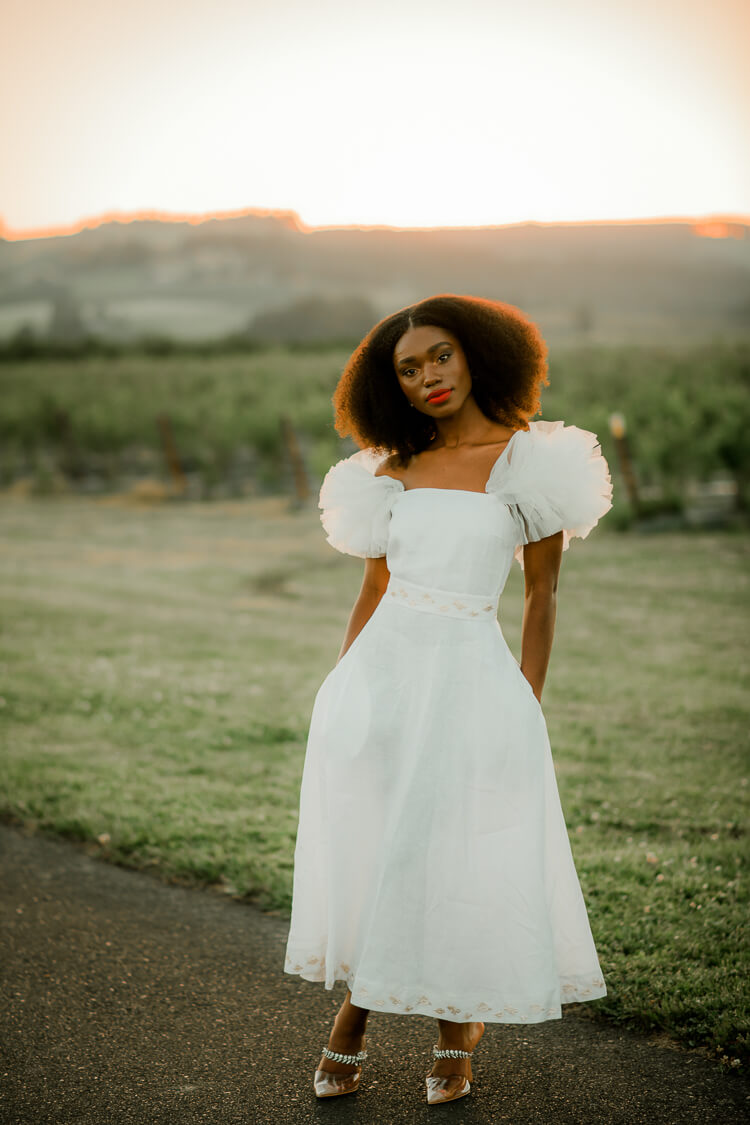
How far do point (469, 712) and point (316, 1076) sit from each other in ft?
3.62

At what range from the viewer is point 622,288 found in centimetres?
6228

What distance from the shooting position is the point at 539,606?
2.65 metres

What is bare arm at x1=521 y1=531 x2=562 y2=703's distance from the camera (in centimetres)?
265

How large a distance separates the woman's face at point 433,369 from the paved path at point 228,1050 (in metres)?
1.85

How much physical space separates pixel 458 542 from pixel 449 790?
627 mm

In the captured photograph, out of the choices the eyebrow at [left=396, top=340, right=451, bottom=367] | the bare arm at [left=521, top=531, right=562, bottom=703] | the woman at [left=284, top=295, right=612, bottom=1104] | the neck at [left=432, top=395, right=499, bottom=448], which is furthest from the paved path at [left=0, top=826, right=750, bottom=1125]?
the eyebrow at [left=396, top=340, right=451, bottom=367]

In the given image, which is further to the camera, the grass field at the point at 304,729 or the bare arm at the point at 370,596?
the grass field at the point at 304,729

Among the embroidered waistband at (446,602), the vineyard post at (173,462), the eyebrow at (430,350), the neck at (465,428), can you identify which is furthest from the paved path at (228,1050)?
the vineyard post at (173,462)

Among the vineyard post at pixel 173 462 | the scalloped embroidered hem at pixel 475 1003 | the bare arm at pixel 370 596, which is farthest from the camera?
the vineyard post at pixel 173 462

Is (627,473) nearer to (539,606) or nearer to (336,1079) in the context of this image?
(539,606)

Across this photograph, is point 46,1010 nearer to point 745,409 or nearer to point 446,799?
point 446,799

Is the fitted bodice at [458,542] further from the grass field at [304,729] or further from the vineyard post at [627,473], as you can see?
the vineyard post at [627,473]

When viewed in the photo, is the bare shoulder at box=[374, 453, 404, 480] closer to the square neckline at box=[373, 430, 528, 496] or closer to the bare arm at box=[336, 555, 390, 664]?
the square neckline at box=[373, 430, 528, 496]

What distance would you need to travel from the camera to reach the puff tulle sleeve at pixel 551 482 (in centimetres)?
261
